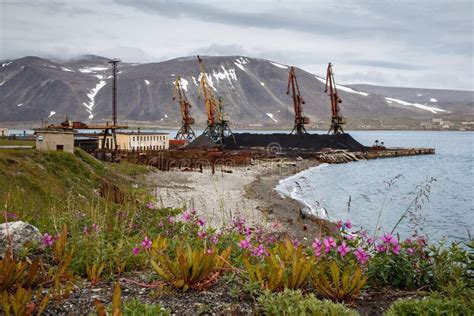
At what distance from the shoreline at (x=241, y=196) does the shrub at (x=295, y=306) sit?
36.8 feet

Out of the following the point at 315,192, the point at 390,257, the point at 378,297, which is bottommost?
the point at 315,192

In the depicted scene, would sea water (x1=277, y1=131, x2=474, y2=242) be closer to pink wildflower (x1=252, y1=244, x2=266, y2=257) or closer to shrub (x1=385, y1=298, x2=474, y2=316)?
pink wildflower (x1=252, y1=244, x2=266, y2=257)

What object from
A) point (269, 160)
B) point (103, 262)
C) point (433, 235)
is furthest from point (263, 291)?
point (269, 160)

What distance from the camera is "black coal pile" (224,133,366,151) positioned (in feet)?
309

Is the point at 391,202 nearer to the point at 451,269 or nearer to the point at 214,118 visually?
the point at 451,269

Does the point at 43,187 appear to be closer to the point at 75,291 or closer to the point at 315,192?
the point at 75,291

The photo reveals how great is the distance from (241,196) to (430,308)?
25.6 meters

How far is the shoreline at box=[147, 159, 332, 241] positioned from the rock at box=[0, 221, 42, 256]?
966cm

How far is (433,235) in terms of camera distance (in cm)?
2239

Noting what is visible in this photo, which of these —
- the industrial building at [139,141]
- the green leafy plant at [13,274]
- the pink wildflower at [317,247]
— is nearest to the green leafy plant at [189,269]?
the pink wildflower at [317,247]

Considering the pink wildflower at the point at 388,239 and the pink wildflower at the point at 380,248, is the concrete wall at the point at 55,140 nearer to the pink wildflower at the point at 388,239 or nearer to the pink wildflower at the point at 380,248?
the pink wildflower at the point at 380,248

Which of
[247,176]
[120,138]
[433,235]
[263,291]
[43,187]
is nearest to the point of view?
[263,291]

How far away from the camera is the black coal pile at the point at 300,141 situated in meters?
94.2

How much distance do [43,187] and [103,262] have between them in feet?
43.7
